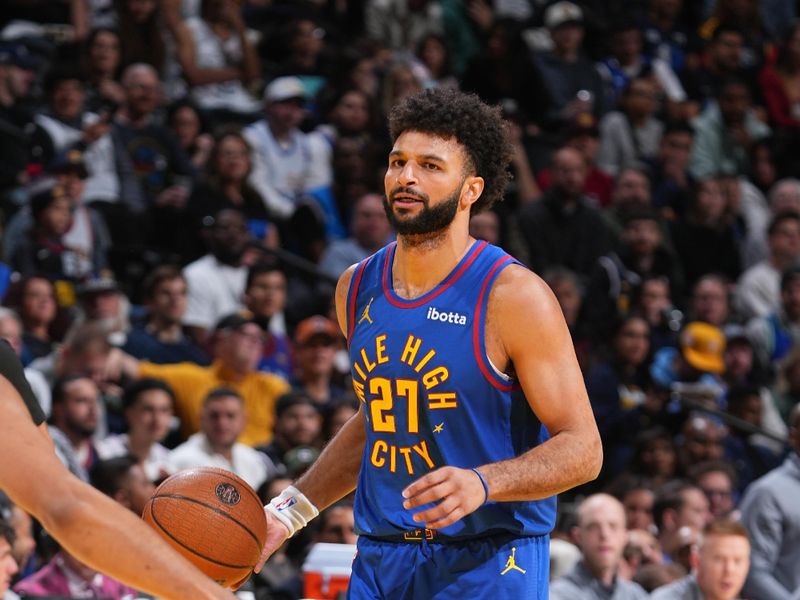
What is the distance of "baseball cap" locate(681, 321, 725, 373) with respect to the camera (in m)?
10.9

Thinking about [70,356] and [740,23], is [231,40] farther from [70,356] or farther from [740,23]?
[740,23]

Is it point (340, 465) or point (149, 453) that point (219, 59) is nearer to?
point (149, 453)

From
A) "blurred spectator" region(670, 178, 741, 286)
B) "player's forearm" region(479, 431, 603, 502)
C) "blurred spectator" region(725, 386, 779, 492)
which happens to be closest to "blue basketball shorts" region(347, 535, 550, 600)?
"player's forearm" region(479, 431, 603, 502)

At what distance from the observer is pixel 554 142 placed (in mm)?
13039

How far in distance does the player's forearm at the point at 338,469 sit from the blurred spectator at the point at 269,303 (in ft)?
17.4

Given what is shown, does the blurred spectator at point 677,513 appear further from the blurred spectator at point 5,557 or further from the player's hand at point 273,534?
the player's hand at point 273,534

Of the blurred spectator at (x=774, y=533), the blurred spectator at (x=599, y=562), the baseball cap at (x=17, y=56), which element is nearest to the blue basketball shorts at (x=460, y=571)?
the blurred spectator at (x=599, y=562)

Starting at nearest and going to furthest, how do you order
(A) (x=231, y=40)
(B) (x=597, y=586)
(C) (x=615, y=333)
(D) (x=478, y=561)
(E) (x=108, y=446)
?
(D) (x=478, y=561)
(B) (x=597, y=586)
(E) (x=108, y=446)
(C) (x=615, y=333)
(A) (x=231, y=40)

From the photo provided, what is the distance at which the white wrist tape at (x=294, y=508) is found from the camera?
4418 mm

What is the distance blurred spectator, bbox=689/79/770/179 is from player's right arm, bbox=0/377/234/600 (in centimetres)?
1162

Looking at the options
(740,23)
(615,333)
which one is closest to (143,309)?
(615,333)

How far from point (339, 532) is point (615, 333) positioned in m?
3.67

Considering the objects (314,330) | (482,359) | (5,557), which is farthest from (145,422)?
(482,359)

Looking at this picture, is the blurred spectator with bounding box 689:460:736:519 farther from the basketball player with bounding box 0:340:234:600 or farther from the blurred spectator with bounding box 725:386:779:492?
the basketball player with bounding box 0:340:234:600
